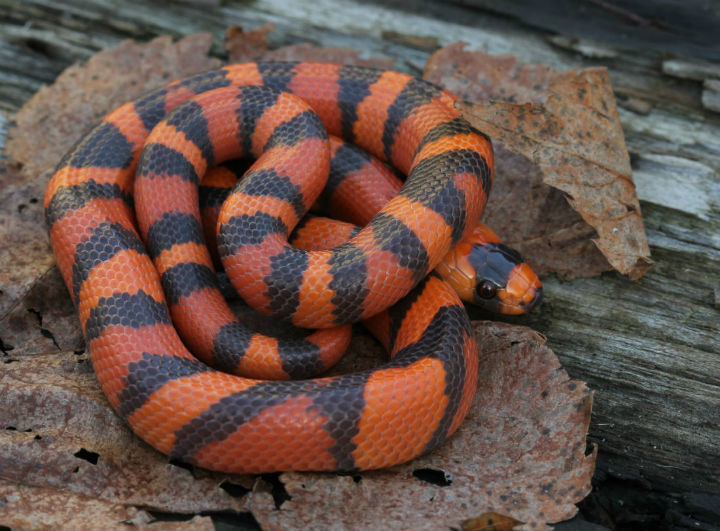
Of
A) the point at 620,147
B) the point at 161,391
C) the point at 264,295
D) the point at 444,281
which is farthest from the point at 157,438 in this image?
the point at 620,147

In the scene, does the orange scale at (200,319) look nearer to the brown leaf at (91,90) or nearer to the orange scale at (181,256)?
the orange scale at (181,256)

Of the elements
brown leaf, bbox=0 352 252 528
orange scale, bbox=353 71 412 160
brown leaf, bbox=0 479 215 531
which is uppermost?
orange scale, bbox=353 71 412 160

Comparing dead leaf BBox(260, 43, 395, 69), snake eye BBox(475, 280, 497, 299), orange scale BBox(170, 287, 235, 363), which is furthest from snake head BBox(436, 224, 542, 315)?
dead leaf BBox(260, 43, 395, 69)

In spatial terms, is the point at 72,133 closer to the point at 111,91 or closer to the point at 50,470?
the point at 111,91

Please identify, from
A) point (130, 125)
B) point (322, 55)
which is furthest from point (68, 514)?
point (322, 55)

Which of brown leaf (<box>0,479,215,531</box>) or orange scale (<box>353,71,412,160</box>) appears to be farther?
orange scale (<box>353,71,412,160</box>)

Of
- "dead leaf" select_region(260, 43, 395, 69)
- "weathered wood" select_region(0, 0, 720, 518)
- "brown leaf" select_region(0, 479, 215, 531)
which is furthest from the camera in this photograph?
"dead leaf" select_region(260, 43, 395, 69)

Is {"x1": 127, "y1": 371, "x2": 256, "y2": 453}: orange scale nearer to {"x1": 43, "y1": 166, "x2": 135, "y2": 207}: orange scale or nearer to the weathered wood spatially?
{"x1": 43, "y1": 166, "x2": 135, "y2": 207}: orange scale
